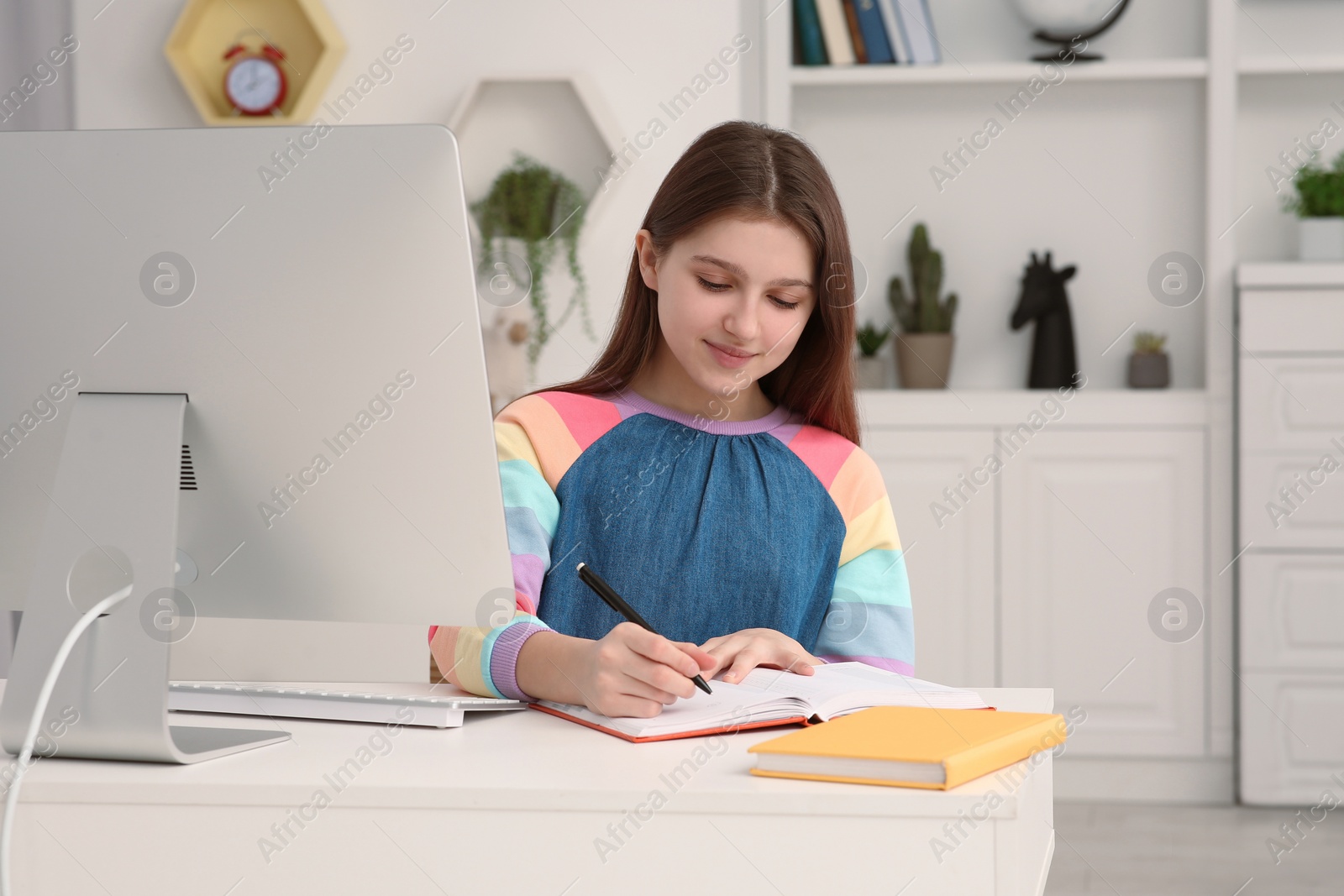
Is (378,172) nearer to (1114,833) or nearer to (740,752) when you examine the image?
(740,752)

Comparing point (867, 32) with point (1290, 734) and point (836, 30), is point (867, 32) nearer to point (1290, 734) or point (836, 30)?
point (836, 30)

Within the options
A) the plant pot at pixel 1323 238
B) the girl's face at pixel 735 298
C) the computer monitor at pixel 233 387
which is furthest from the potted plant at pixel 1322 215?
the computer monitor at pixel 233 387

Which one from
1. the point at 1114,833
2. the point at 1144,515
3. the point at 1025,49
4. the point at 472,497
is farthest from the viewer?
the point at 1025,49

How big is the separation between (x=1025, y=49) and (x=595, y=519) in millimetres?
2178

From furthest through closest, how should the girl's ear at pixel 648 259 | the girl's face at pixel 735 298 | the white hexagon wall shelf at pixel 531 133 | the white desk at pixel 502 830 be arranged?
the white hexagon wall shelf at pixel 531 133 → the girl's ear at pixel 648 259 → the girl's face at pixel 735 298 → the white desk at pixel 502 830

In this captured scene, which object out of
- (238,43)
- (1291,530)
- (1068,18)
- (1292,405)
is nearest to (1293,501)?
(1291,530)

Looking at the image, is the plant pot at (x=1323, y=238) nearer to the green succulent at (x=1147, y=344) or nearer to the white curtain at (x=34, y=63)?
the green succulent at (x=1147, y=344)

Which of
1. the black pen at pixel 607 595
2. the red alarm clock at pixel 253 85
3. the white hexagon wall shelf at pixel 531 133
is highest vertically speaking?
the red alarm clock at pixel 253 85

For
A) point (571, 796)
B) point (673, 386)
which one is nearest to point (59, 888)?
point (571, 796)

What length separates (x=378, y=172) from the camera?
75 cm

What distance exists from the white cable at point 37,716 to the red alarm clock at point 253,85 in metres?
2.26

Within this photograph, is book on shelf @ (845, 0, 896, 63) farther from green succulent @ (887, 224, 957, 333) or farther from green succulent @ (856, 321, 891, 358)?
green succulent @ (856, 321, 891, 358)

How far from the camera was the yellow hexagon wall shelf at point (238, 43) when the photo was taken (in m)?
2.77

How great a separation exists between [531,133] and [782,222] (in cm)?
175
